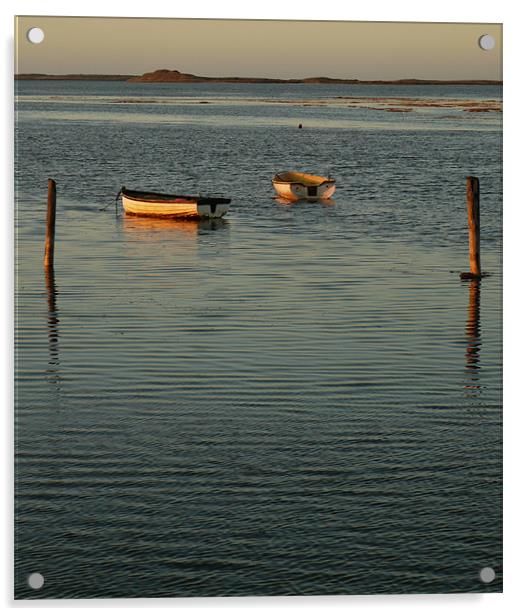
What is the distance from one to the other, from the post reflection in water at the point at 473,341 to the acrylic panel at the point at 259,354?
1.1 inches

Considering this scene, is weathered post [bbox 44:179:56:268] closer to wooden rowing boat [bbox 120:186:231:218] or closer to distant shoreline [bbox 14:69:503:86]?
distant shoreline [bbox 14:69:503:86]

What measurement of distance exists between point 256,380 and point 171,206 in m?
12.6

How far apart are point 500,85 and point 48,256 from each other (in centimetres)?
396

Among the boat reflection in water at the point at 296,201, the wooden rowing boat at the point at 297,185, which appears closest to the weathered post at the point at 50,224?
the boat reflection in water at the point at 296,201

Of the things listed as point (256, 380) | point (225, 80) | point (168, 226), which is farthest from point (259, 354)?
point (168, 226)

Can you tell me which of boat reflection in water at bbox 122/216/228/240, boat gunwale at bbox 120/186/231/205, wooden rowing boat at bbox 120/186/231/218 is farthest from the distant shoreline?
boat gunwale at bbox 120/186/231/205

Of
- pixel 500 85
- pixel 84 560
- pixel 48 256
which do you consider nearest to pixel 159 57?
pixel 48 256

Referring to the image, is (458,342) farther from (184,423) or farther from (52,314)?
(52,314)

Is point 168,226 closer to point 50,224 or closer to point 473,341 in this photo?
point 50,224

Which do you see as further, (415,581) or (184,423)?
(184,423)

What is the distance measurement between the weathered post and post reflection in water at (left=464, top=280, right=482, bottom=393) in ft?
11.7

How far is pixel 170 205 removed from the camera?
2658 cm

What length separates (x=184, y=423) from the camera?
44.5 feet

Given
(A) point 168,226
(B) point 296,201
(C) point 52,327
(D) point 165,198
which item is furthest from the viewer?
(D) point 165,198
